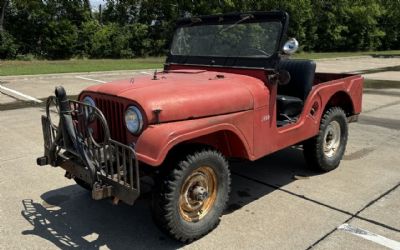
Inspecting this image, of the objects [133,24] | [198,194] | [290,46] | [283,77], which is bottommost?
[198,194]

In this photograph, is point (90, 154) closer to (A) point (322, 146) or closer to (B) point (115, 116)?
(B) point (115, 116)

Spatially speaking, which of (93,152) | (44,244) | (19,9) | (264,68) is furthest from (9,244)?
(19,9)

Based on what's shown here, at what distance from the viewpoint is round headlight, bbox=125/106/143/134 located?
3.31 meters

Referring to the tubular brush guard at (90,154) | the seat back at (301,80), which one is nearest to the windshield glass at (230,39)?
the seat back at (301,80)

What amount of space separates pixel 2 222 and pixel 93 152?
126 cm

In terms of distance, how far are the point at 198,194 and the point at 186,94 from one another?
810mm

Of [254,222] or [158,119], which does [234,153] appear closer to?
[254,222]

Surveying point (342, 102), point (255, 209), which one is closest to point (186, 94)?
point (255, 209)

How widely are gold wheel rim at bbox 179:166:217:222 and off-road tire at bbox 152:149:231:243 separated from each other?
0.03 metres

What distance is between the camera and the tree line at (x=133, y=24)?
2341cm

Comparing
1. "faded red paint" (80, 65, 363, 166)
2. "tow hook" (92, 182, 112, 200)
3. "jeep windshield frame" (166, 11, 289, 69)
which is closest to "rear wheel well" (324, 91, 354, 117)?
"faded red paint" (80, 65, 363, 166)

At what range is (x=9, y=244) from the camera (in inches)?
139

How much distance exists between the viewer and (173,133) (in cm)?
322

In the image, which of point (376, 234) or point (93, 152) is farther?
point (376, 234)
